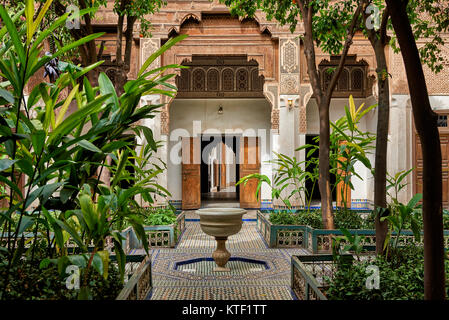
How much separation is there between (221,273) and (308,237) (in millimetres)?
1400

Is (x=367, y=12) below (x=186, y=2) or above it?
below

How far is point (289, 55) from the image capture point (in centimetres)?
791

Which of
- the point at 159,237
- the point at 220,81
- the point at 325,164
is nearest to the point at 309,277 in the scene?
the point at 325,164

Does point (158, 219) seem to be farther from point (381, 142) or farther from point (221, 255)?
point (381, 142)

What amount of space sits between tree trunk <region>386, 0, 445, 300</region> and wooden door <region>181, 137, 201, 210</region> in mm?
7695

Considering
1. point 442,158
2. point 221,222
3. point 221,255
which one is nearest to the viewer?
point 221,222

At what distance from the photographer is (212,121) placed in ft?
30.6

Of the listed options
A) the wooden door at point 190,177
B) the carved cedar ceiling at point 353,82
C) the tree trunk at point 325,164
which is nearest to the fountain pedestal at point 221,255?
the tree trunk at point 325,164

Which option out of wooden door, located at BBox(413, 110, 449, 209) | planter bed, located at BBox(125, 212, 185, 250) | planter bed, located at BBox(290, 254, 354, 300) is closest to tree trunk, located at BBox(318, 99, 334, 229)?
planter bed, located at BBox(290, 254, 354, 300)

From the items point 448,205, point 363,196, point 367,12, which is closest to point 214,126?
point 363,196

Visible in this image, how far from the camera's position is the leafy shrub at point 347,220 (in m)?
4.90
